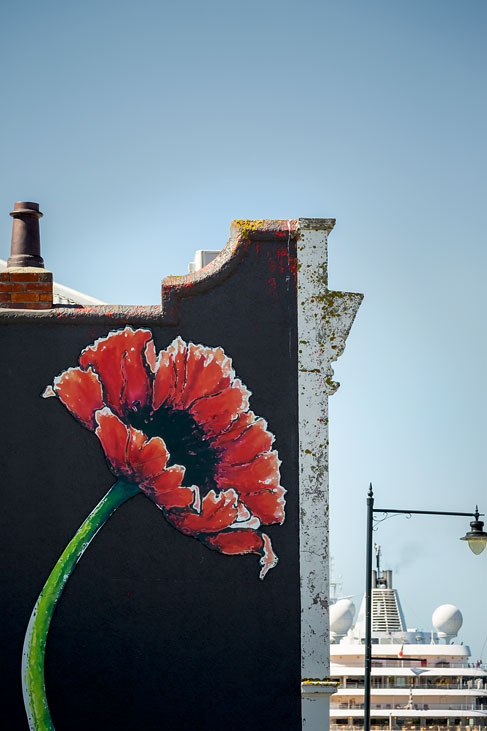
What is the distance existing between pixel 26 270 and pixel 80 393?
1.40 meters

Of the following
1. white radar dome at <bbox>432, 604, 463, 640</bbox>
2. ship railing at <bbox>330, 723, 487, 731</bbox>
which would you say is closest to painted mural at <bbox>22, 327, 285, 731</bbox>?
white radar dome at <bbox>432, 604, 463, 640</bbox>

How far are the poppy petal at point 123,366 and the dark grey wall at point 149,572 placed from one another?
0.12 m

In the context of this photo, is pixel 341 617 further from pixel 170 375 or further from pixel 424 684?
pixel 170 375

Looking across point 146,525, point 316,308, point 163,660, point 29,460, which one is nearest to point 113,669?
point 163,660

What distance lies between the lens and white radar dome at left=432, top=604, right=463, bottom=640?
49.1m

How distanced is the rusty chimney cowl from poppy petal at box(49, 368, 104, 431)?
131 centimetres

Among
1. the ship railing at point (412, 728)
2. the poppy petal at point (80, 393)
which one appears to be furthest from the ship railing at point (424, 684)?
the poppy petal at point (80, 393)

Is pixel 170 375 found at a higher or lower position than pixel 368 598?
higher

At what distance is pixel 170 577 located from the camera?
9.34 meters

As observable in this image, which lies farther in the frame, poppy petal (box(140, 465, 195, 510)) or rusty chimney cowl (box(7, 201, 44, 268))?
rusty chimney cowl (box(7, 201, 44, 268))

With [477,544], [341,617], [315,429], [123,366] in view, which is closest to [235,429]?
[315,429]

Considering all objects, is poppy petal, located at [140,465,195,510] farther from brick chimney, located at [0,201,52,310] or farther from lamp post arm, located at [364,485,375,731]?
lamp post arm, located at [364,485,375,731]

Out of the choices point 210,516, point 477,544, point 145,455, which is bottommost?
point 477,544

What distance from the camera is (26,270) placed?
9867mm
